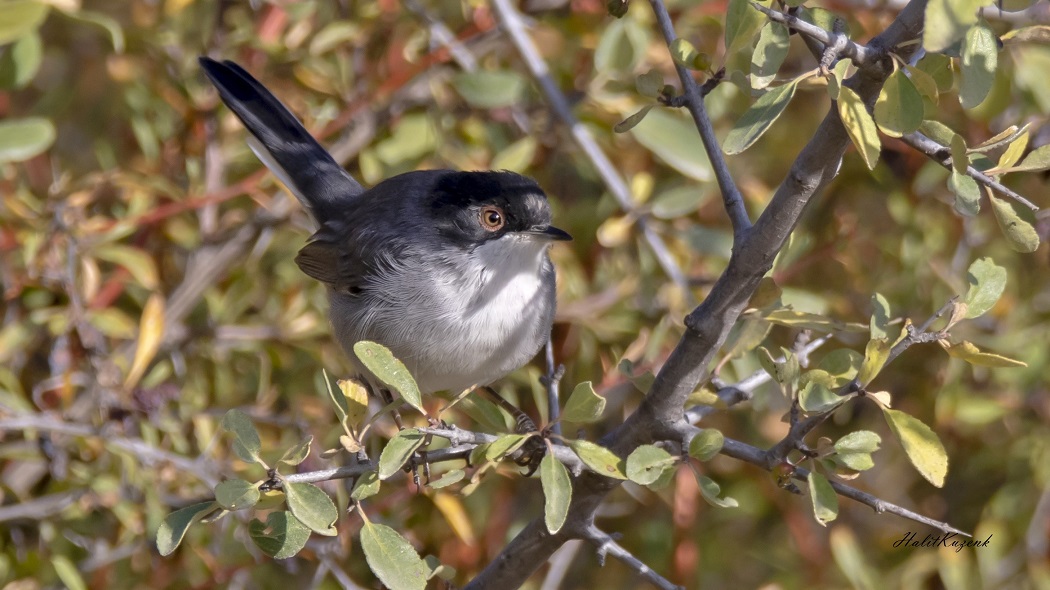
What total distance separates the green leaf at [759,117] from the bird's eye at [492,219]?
63.7 inches

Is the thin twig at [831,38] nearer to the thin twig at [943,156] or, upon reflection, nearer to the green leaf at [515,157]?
the thin twig at [943,156]

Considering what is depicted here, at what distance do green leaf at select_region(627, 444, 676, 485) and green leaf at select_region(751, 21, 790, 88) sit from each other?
0.68 m

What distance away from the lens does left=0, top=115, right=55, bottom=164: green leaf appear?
2725mm

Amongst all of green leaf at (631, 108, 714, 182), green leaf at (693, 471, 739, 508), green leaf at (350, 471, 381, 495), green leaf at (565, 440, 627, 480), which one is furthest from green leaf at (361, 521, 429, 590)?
green leaf at (631, 108, 714, 182)

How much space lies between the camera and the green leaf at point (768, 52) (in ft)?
5.39

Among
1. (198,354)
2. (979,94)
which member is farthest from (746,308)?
(198,354)

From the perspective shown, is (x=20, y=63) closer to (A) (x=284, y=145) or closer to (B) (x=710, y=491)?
(A) (x=284, y=145)

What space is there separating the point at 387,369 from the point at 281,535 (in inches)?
13.9

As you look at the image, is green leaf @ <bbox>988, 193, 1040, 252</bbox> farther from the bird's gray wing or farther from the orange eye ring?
the bird's gray wing

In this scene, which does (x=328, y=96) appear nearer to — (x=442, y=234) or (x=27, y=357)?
(x=442, y=234)

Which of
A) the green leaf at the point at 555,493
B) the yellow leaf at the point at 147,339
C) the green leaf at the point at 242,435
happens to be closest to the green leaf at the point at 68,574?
the yellow leaf at the point at 147,339

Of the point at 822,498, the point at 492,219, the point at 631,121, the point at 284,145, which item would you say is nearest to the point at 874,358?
the point at 822,498

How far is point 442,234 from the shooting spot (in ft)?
11.0

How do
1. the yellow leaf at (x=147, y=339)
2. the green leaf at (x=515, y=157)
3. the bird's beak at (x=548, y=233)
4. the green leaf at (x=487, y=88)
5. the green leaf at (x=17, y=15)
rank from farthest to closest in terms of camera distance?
the green leaf at (x=515, y=157), the green leaf at (x=487, y=88), the bird's beak at (x=548, y=233), the yellow leaf at (x=147, y=339), the green leaf at (x=17, y=15)
